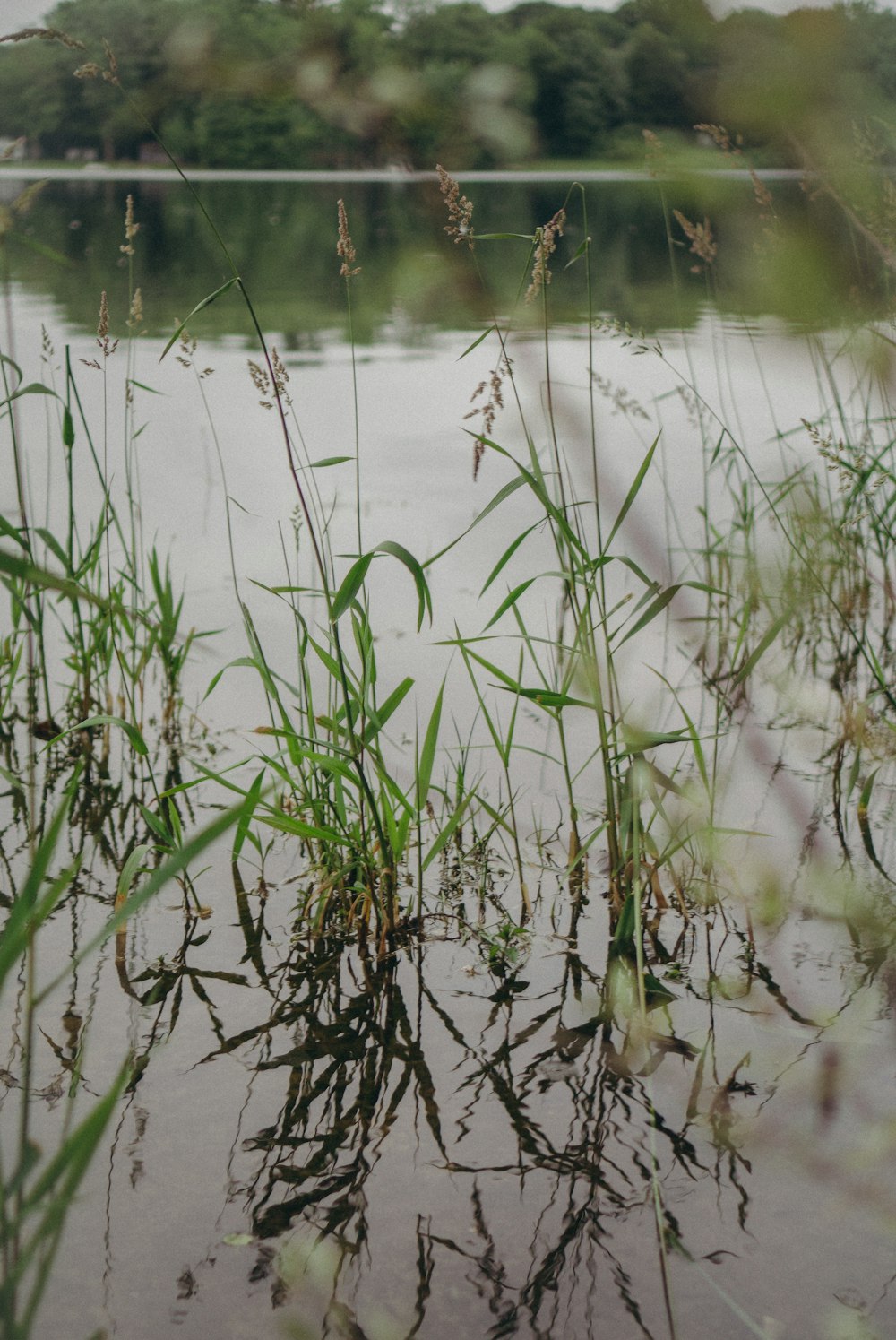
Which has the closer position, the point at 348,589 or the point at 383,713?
the point at 348,589

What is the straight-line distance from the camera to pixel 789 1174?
4.04 feet

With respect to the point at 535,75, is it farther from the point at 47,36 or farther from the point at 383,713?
the point at 383,713

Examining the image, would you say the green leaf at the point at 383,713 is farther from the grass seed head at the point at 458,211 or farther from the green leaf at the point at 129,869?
the grass seed head at the point at 458,211

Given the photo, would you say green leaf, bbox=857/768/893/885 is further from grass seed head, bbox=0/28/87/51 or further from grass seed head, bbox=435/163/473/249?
grass seed head, bbox=0/28/87/51

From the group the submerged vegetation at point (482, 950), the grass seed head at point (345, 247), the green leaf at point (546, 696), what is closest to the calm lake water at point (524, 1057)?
the submerged vegetation at point (482, 950)

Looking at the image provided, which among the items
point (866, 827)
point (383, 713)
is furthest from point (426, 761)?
point (866, 827)

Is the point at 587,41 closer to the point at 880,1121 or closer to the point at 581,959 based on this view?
the point at 880,1121

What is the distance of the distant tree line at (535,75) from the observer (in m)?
0.34

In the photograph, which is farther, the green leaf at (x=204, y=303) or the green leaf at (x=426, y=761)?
the green leaf at (x=426, y=761)

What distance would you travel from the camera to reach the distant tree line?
1.12 feet

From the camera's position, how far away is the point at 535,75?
44 cm

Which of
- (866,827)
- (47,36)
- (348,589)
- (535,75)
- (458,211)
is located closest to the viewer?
(535,75)

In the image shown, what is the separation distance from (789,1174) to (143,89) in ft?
3.86

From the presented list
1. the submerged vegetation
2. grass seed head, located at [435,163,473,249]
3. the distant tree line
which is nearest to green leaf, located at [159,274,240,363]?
the submerged vegetation
